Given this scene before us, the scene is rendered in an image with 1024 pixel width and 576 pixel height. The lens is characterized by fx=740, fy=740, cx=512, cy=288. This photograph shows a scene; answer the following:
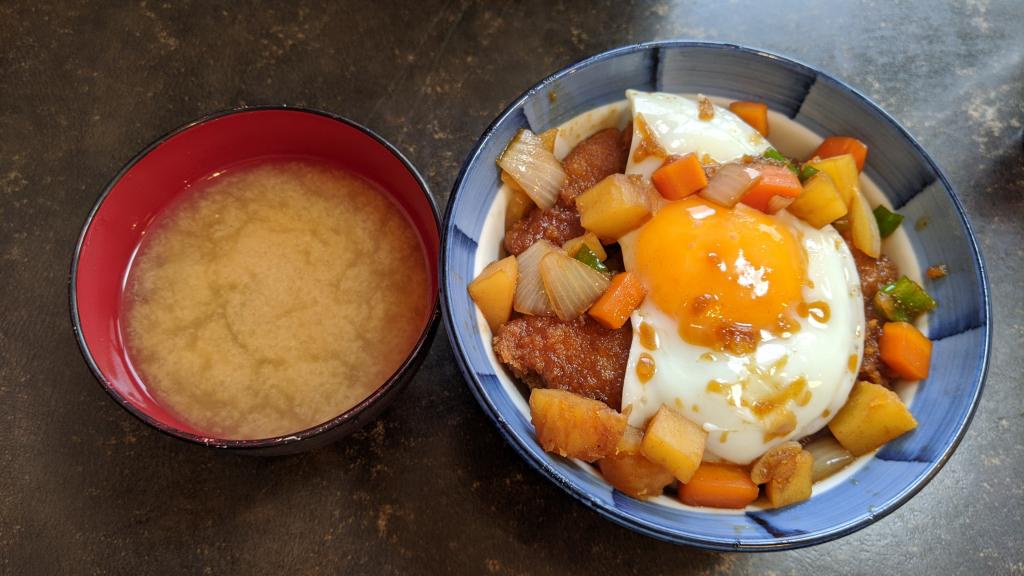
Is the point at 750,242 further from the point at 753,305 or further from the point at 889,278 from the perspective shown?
the point at 889,278

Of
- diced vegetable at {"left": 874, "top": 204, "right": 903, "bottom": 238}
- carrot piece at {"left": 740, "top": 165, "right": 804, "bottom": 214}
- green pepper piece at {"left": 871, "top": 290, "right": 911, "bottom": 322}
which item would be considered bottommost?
green pepper piece at {"left": 871, "top": 290, "right": 911, "bottom": 322}

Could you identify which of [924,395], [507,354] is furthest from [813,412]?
[507,354]

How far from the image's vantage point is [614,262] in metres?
2.37

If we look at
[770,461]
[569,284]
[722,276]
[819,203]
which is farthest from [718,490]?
[819,203]

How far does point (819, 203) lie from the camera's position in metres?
2.29

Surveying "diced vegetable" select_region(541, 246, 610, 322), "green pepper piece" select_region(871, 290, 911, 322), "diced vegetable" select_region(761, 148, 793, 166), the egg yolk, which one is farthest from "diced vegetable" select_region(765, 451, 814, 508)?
"diced vegetable" select_region(761, 148, 793, 166)

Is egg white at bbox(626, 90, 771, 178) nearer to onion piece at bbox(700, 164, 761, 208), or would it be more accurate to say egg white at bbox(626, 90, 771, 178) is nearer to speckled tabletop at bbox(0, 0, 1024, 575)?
onion piece at bbox(700, 164, 761, 208)

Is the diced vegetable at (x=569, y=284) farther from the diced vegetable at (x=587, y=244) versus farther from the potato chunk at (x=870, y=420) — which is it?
the potato chunk at (x=870, y=420)

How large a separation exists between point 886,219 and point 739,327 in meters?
0.71

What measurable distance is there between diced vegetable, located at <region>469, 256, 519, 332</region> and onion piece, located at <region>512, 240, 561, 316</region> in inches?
0.9

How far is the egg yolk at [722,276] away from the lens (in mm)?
2168

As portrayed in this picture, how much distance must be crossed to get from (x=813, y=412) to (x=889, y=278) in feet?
1.90

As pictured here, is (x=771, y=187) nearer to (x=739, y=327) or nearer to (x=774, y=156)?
(x=774, y=156)

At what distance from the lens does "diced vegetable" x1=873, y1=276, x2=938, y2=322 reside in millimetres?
2309
